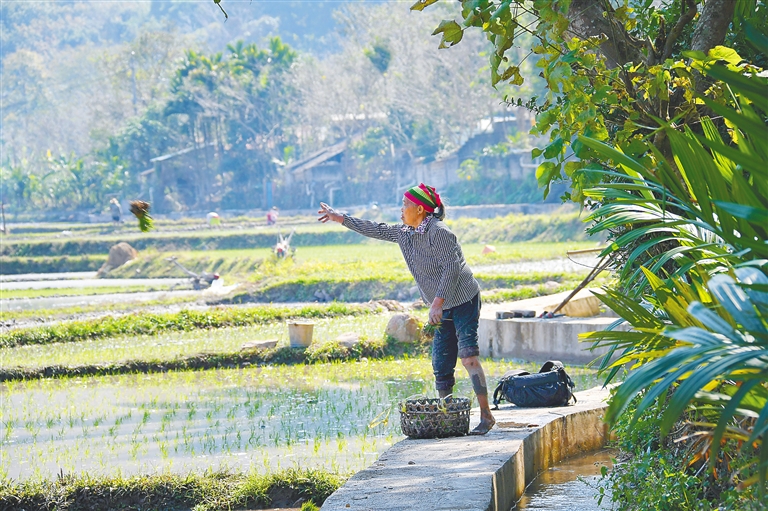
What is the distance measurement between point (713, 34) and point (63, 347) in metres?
10.9

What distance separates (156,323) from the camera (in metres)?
14.9

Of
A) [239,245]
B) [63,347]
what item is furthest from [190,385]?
[239,245]

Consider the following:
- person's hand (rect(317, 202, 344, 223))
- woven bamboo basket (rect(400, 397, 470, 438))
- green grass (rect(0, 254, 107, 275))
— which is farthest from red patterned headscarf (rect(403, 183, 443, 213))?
green grass (rect(0, 254, 107, 275))

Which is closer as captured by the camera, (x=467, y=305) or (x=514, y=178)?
(x=467, y=305)

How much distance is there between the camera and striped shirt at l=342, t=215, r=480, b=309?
537 centimetres

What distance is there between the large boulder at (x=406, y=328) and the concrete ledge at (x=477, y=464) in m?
5.47

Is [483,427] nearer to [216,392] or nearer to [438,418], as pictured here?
[438,418]

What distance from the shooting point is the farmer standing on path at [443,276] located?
5.37 metres

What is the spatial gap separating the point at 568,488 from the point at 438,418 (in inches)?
29.6

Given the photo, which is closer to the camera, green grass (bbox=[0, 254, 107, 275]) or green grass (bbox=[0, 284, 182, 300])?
green grass (bbox=[0, 284, 182, 300])

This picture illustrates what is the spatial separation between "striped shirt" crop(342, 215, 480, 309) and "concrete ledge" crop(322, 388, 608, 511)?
0.78 metres

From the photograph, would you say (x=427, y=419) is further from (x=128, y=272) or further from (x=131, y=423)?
(x=128, y=272)

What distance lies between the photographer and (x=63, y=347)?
13.4 metres

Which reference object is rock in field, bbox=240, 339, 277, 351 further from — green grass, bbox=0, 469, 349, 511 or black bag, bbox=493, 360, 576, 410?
green grass, bbox=0, 469, 349, 511
